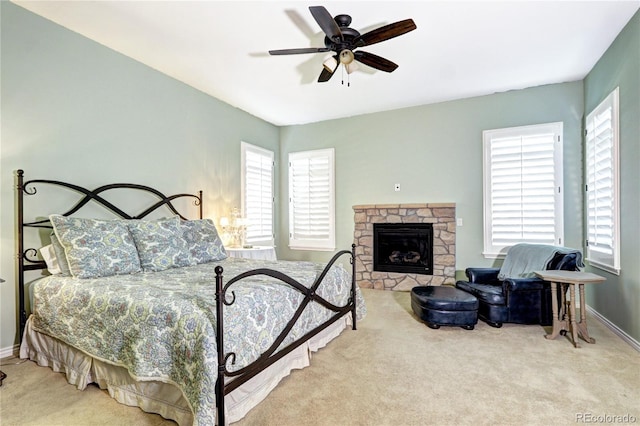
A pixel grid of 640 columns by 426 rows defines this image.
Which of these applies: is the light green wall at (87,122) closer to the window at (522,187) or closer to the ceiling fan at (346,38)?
the ceiling fan at (346,38)

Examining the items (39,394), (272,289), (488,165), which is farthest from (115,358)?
(488,165)

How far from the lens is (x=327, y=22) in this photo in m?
2.49

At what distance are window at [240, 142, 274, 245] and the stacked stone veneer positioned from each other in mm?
1621

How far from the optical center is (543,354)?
2.80 m

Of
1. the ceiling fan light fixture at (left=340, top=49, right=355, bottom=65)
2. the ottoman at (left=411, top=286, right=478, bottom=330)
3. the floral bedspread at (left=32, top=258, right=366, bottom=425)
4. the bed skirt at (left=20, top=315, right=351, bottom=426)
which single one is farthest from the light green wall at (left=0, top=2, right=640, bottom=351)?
the ceiling fan light fixture at (left=340, top=49, right=355, bottom=65)

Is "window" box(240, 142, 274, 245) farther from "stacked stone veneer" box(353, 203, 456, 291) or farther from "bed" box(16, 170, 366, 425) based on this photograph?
"bed" box(16, 170, 366, 425)

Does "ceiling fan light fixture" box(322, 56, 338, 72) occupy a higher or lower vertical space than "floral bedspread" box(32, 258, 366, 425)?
higher

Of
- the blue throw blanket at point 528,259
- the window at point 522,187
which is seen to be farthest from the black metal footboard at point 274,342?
the window at point 522,187

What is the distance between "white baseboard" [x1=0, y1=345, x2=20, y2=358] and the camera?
8.83 ft

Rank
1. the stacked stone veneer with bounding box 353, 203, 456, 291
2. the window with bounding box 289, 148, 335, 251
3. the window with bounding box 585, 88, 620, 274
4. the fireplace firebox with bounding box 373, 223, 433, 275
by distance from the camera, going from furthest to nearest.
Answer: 1. the window with bounding box 289, 148, 335, 251
2. the fireplace firebox with bounding box 373, 223, 433, 275
3. the stacked stone veneer with bounding box 353, 203, 456, 291
4. the window with bounding box 585, 88, 620, 274

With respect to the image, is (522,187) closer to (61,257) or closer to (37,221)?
(61,257)

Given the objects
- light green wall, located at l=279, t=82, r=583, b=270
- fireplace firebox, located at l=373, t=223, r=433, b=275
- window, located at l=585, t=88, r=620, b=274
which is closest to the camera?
window, located at l=585, t=88, r=620, b=274

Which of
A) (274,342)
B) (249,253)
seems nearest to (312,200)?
(249,253)

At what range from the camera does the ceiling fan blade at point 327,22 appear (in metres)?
2.30
